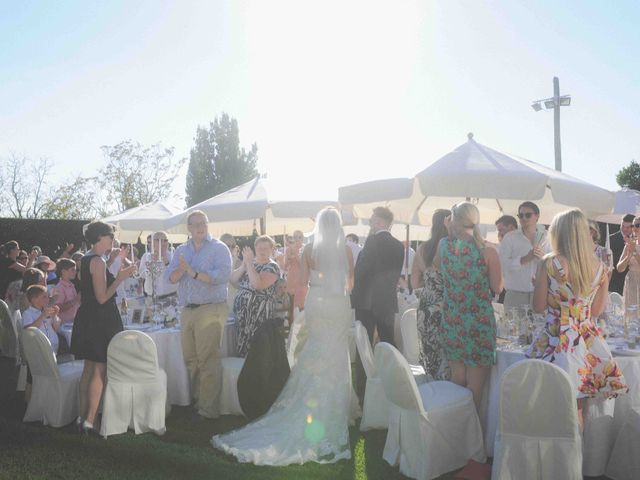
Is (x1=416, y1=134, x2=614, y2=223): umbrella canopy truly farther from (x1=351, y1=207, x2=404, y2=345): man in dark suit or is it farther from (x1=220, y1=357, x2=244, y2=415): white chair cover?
(x1=220, y1=357, x2=244, y2=415): white chair cover

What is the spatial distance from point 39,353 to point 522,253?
4637 mm

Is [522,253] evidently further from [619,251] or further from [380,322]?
[619,251]

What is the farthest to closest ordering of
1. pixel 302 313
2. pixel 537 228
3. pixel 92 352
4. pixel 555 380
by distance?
1. pixel 537 228
2. pixel 302 313
3. pixel 92 352
4. pixel 555 380

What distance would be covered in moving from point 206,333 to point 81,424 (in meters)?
1.30

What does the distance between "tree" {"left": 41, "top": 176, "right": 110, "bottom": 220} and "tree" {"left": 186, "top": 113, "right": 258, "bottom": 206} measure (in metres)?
8.08

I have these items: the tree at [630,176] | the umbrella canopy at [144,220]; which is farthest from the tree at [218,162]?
the umbrella canopy at [144,220]

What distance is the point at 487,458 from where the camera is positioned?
408cm

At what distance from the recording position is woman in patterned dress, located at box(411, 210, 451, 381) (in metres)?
4.28

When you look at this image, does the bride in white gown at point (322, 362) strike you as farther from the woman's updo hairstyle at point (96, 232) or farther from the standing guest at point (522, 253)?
the standing guest at point (522, 253)

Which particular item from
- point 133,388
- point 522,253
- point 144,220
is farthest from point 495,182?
point 144,220

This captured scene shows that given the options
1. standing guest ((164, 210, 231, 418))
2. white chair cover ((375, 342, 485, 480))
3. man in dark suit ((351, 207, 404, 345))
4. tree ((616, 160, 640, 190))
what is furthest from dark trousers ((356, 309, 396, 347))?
tree ((616, 160, 640, 190))

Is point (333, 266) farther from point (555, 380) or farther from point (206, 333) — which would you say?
point (555, 380)

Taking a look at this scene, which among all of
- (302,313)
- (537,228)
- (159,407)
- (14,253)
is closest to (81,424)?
(159,407)

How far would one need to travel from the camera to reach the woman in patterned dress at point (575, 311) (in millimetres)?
3172
